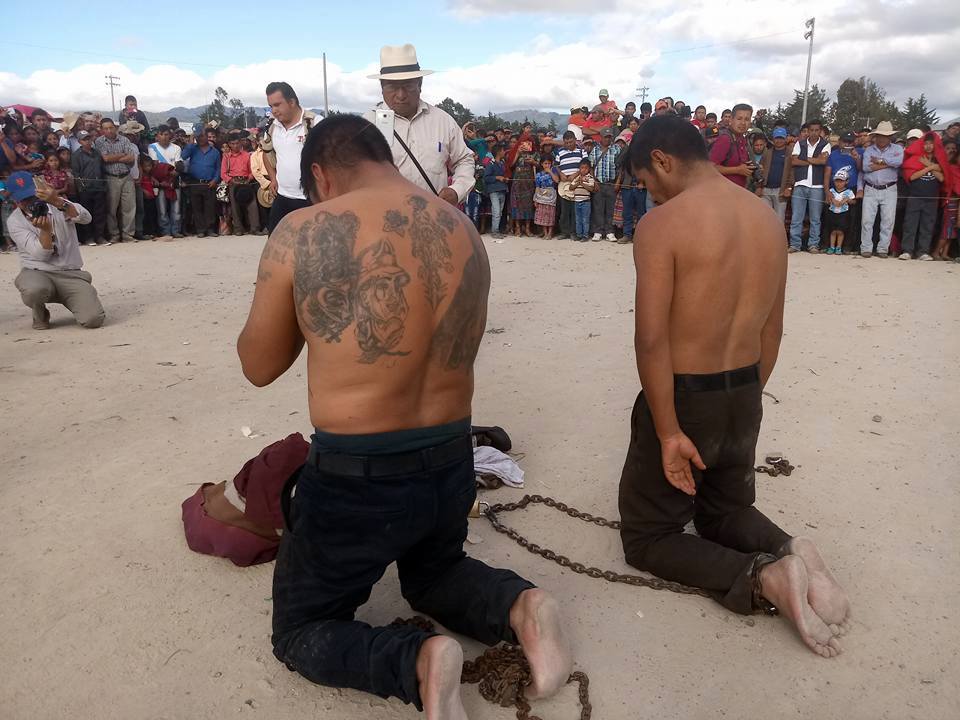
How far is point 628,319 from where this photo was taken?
769 cm

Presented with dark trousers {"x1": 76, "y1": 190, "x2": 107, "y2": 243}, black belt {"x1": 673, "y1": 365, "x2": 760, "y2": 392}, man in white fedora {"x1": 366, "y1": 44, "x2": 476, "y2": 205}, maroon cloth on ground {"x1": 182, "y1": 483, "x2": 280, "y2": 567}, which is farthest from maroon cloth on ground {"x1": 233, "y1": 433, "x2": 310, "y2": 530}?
dark trousers {"x1": 76, "y1": 190, "x2": 107, "y2": 243}

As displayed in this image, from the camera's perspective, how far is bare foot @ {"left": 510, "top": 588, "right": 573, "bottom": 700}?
96.6 inches

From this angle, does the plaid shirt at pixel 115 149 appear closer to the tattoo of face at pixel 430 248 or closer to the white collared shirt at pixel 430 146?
the white collared shirt at pixel 430 146

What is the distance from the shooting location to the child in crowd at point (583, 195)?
1384cm

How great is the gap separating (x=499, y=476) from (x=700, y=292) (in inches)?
64.4

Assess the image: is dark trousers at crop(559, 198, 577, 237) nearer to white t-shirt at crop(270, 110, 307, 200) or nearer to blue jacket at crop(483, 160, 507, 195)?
blue jacket at crop(483, 160, 507, 195)

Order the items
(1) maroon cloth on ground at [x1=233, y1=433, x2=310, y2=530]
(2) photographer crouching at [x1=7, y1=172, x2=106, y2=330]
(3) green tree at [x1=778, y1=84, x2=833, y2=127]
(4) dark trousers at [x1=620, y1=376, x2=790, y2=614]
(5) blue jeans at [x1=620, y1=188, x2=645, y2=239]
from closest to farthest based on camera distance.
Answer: (4) dark trousers at [x1=620, y1=376, x2=790, y2=614], (1) maroon cloth on ground at [x1=233, y1=433, x2=310, y2=530], (2) photographer crouching at [x1=7, y1=172, x2=106, y2=330], (5) blue jeans at [x1=620, y1=188, x2=645, y2=239], (3) green tree at [x1=778, y1=84, x2=833, y2=127]

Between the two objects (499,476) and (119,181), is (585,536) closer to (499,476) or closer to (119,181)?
(499,476)

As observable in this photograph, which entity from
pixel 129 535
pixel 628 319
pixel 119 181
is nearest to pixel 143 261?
pixel 119 181

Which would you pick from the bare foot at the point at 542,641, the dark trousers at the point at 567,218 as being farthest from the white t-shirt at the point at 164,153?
the bare foot at the point at 542,641

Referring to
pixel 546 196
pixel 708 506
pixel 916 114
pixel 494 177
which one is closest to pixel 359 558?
pixel 708 506

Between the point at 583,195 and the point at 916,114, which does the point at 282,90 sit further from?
the point at 916,114

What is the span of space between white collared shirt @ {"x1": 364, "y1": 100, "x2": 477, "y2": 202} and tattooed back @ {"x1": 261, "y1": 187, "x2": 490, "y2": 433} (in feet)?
9.01

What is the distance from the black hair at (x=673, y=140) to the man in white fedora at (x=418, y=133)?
2171 mm
